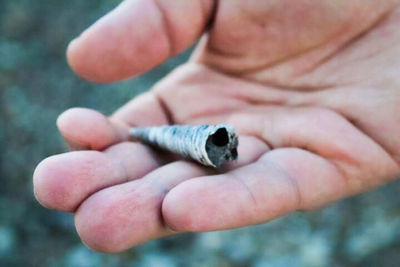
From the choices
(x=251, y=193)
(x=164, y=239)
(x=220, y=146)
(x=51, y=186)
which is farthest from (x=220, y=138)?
(x=164, y=239)

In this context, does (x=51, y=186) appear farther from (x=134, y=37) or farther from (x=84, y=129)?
(x=134, y=37)

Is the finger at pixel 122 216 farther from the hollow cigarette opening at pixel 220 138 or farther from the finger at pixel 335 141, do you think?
the finger at pixel 335 141

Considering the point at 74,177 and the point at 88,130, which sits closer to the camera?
the point at 74,177

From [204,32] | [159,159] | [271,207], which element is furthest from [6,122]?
[271,207]

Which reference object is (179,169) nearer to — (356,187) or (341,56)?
(356,187)

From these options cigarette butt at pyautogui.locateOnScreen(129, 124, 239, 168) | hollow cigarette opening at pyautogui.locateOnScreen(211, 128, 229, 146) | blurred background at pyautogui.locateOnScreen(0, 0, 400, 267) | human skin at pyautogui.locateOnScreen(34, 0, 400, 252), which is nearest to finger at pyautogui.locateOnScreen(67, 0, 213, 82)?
human skin at pyautogui.locateOnScreen(34, 0, 400, 252)

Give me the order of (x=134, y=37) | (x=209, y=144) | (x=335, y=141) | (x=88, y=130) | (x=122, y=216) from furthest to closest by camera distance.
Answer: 1. (x=134, y=37)
2. (x=335, y=141)
3. (x=88, y=130)
4. (x=209, y=144)
5. (x=122, y=216)

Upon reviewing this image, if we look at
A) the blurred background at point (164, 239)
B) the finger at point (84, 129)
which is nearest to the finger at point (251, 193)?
the finger at point (84, 129)

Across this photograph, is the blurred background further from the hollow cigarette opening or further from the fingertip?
the fingertip
